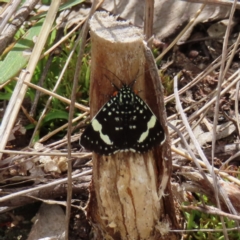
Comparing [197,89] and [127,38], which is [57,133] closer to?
[197,89]

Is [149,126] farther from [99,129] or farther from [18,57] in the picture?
[18,57]

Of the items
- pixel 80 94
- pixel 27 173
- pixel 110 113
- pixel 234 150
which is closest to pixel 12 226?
pixel 27 173

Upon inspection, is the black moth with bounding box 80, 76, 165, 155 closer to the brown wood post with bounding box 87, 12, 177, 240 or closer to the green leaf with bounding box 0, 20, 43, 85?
the brown wood post with bounding box 87, 12, 177, 240

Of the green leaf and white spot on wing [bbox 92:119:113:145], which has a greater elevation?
the green leaf

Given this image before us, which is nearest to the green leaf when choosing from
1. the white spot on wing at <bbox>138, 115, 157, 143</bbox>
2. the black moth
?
the black moth

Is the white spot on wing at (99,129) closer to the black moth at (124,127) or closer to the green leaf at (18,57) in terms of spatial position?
the black moth at (124,127)

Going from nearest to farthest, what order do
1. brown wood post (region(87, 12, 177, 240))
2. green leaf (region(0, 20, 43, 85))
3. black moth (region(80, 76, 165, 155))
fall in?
brown wood post (region(87, 12, 177, 240)) → black moth (region(80, 76, 165, 155)) → green leaf (region(0, 20, 43, 85))

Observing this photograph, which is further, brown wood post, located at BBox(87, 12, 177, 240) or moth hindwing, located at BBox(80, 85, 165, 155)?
moth hindwing, located at BBox(80, 85, 165, 155)
